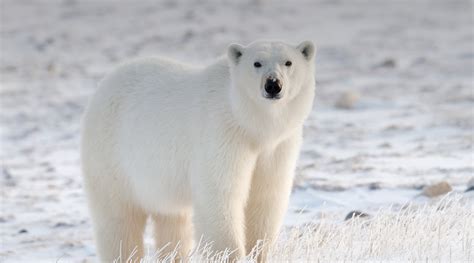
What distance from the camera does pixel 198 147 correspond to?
5020mm

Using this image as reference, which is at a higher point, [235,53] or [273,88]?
[235,53]

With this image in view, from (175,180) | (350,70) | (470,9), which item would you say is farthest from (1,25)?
(175,180)

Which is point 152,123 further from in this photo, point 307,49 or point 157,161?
point 307,49

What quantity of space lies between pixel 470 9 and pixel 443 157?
905 cm

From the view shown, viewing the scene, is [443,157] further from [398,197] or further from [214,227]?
[214,227]

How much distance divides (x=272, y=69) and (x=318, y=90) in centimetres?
818

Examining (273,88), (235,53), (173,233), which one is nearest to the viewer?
(273,88)

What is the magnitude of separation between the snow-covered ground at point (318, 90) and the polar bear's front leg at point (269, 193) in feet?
4.93

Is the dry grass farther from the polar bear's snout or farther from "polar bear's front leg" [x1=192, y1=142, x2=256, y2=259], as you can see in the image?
the polar bear's snout

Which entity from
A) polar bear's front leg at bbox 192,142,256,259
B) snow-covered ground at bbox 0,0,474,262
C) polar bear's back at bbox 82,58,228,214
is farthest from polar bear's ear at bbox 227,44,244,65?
snow-covered ground at bbox 0,0,474,262

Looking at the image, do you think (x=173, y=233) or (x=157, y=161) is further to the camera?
(x=173, y=233)

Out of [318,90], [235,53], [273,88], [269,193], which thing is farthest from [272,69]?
[318,90]

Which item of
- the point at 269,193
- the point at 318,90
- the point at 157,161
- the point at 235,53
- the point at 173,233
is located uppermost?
the point at 235,53

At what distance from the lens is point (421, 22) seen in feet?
54.6
